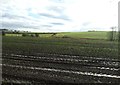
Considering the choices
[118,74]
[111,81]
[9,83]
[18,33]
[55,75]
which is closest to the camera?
[9,83]

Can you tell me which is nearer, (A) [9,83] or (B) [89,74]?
(A) [9,83]

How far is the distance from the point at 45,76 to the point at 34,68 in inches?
89.2

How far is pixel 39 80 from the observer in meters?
10.9

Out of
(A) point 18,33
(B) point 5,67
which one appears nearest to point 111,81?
(B) point 5,67

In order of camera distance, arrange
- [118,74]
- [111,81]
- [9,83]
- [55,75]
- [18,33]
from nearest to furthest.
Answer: [9,83] < [111,81] < [55,75] < [118,74] < [18,33]

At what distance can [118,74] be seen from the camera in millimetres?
12898

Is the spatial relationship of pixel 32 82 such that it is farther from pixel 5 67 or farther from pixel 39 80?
pixel 5 67

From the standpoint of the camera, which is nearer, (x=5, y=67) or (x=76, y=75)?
(x=76, y=75)

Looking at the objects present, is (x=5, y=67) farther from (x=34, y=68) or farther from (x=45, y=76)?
(x=45, y=76)

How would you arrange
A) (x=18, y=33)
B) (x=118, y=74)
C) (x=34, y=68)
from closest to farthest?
(x=118, y=74), (x=34, y=68), (x=18, y=33)

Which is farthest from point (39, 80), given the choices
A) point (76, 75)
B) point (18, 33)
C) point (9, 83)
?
point (18, 33)

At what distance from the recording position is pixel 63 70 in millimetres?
13445

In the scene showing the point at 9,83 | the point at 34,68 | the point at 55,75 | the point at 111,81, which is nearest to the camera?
the point at 9,83

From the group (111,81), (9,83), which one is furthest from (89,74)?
(9,83)
